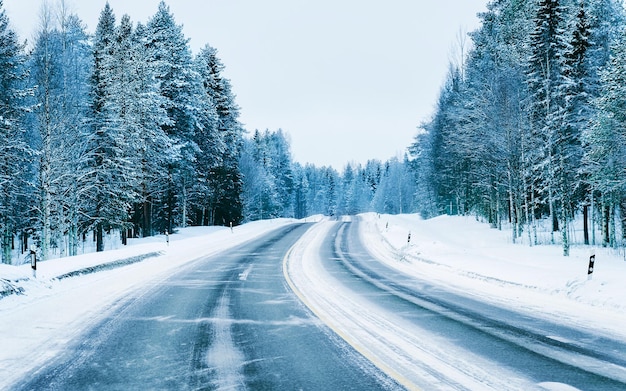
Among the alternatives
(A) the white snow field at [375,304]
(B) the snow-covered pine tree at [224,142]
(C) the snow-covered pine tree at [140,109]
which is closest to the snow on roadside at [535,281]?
(A) the white snow field at [375,304]

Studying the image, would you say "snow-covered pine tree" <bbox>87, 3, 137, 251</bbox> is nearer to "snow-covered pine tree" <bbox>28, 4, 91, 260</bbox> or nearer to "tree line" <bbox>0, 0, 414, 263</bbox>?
"tree line" <bbox>0, 0, 414, 263</bbox>

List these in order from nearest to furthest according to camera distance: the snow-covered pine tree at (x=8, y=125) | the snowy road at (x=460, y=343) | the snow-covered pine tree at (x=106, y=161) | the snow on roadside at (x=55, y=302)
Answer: the snowy road at (x=460, y=343) → the snow on roadside at (x=55, y=302) → the snow-covered pine tree at (x=8, y=125) → the snow-covered pine tree at (x=106, y=161)

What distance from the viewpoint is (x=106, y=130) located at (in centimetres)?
2467

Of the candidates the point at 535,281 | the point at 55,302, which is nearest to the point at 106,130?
the point at 55,302

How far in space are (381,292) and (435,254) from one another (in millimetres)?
9287

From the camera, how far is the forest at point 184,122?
70.1ft

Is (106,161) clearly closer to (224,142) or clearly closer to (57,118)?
(57,118)

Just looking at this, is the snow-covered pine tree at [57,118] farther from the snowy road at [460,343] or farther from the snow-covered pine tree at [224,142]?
the snow-covered pine tree at [224,142]

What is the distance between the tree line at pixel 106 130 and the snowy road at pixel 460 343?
57.0 feet

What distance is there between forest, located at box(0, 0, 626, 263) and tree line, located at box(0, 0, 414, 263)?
4.7 inches

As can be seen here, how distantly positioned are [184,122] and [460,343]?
3278 cm

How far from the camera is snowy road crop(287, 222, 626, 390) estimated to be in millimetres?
4668

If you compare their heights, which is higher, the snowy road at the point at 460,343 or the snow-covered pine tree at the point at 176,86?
the snow-covered pine tree at the point at 176,86

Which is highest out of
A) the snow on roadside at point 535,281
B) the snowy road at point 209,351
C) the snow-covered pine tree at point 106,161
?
the snow-covered pine tree at point 106,161
